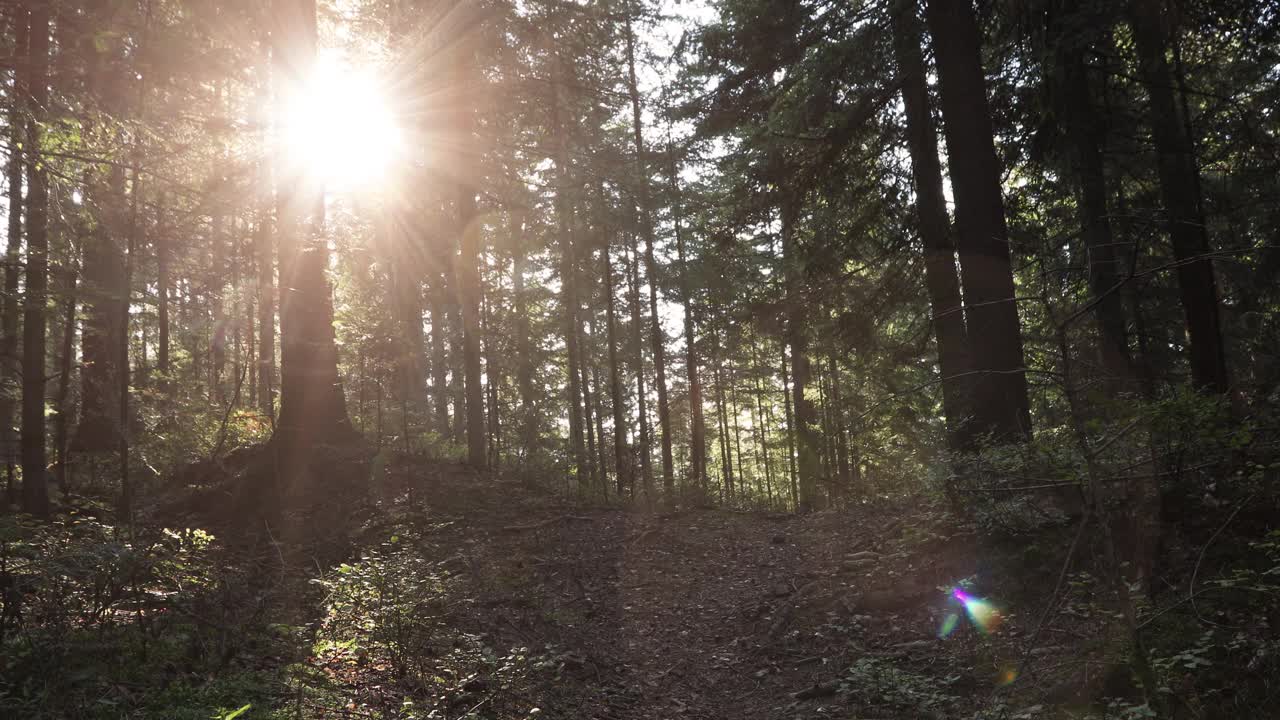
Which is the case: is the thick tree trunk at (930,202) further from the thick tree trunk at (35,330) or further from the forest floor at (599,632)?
the thick tree trunk at (35,330)

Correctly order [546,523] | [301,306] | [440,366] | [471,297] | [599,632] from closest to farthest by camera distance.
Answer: [599,632], [301,306], [546,523], [471,297], [440,366]

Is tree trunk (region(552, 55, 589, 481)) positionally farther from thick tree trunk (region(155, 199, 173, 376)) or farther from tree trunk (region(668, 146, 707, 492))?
thick tree trunk (region(155, 199, 173, 376))

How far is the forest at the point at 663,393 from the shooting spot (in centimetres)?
474

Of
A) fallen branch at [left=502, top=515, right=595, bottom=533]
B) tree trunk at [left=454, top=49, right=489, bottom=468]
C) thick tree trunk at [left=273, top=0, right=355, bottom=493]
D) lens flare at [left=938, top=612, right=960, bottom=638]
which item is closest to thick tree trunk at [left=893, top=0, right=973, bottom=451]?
lens flare at [left=938, top=612, right=960, bottom=638]

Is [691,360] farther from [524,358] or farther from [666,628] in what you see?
[666,628]

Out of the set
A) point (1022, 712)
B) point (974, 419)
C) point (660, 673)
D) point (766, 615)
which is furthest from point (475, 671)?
point (974, 419)

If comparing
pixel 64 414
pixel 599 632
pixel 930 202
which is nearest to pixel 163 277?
pixel 64 414

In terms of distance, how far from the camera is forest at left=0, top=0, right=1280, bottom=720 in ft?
15.5

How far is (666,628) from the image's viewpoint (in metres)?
7.81

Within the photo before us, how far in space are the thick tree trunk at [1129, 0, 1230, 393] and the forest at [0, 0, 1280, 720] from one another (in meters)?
0.06

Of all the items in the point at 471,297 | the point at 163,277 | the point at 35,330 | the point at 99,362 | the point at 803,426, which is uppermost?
the point at 163,277

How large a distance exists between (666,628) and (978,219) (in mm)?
6417

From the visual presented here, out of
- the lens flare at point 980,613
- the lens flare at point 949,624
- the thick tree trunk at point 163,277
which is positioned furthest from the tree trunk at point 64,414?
the lens flare at point 980,613

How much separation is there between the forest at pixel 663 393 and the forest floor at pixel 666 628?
0.06 m
